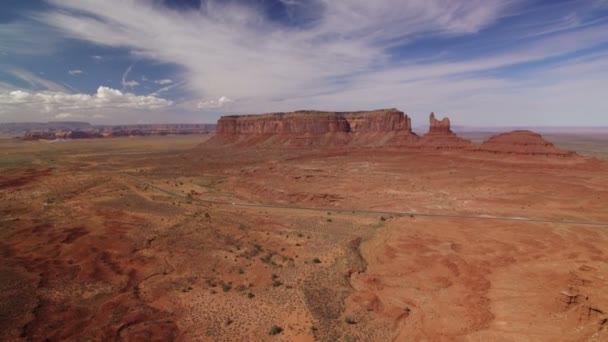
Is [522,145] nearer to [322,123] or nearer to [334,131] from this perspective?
[334,131]

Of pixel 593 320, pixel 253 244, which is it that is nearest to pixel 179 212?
pixel 253 244

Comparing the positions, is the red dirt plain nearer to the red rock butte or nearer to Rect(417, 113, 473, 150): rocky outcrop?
Rect(417, 113, 473, 150): rocky outcrop

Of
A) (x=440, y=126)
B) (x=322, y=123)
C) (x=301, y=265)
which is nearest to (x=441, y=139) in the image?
(x=440, y=126)

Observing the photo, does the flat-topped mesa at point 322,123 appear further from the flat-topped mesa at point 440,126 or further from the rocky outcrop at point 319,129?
the flat-topped mesa at point 440,126

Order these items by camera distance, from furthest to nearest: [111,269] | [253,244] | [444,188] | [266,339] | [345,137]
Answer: [345,137] → [444,188] → [253,244] → [111,269] → [266,339]

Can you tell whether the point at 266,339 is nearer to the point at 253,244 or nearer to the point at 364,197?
the point at 253,244

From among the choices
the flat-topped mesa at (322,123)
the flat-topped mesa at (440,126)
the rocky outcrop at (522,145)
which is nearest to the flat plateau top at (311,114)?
the flat-topped mesa at (322,123)

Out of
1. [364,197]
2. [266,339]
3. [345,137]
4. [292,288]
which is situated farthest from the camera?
[345,137]

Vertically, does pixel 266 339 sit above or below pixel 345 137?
below
